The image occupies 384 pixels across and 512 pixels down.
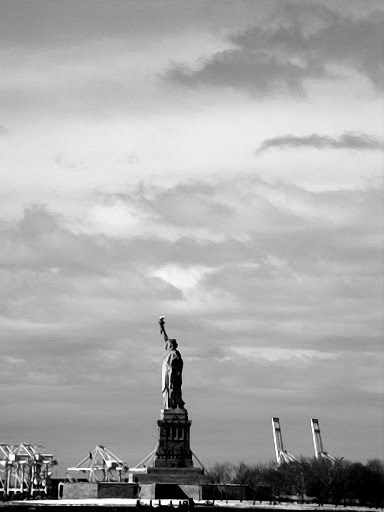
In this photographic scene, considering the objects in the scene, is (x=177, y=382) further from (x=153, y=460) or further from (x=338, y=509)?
(x=338, y=509)

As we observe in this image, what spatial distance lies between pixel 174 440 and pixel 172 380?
867cm

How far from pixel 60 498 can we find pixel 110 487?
1639cm

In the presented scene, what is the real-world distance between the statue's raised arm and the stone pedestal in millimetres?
1403

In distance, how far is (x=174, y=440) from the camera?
594 feet

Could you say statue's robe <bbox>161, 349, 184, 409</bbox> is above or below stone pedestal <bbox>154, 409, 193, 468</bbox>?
above

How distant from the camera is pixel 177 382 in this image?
18525 centimetres

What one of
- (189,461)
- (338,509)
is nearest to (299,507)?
(338,509)

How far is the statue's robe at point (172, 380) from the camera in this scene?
184375mm

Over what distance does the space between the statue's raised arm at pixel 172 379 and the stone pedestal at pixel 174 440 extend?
1.40 meters

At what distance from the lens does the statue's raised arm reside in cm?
18438

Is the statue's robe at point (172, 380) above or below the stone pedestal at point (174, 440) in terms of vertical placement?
above

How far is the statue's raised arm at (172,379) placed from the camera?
184 meters

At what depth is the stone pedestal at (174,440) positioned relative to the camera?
18000cm

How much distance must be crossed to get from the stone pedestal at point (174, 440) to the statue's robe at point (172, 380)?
1407 millimetres
